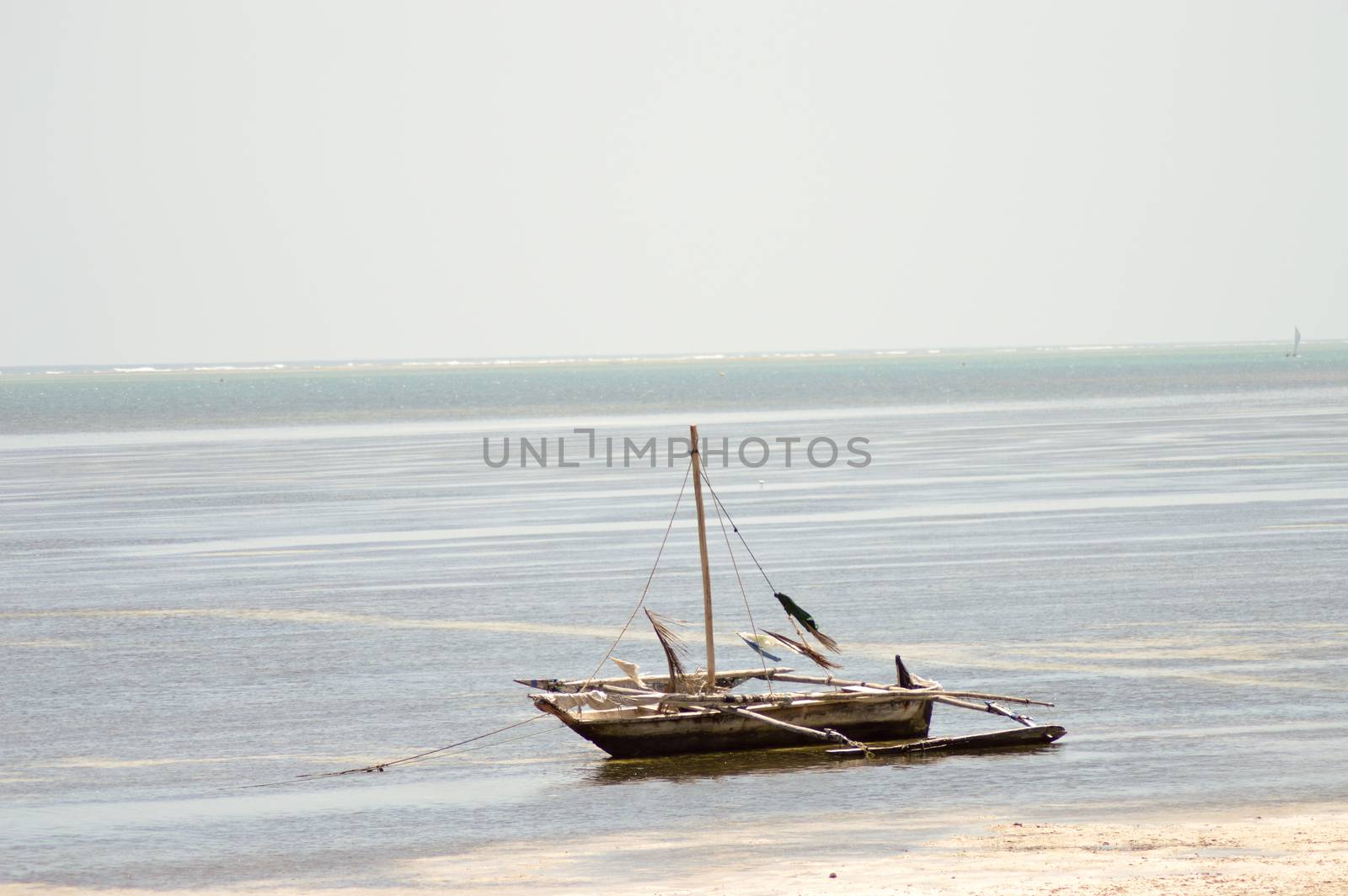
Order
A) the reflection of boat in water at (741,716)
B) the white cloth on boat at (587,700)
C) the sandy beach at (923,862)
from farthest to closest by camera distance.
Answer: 1. the white cloth on boat at (587,700)
2. the reflection of boat in water at (741,716)
3. the sandy beach at (923,862)

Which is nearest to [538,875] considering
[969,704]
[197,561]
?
[969,704]

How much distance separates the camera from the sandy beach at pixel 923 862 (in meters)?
17.2

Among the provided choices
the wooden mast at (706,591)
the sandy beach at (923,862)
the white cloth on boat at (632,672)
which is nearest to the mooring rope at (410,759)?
the white cloth on boat at (632,672)

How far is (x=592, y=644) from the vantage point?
32.9 m

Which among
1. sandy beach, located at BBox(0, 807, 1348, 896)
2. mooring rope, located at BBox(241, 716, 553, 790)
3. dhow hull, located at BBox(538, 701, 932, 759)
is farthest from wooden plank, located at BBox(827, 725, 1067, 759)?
mooring rope, located at BBox(241, 716, 553, 790)

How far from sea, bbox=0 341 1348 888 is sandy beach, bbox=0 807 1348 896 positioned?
0.84 ft

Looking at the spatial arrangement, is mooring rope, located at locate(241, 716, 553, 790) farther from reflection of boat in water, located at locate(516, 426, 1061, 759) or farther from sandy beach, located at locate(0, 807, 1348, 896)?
sandy beach, located at locate(0, 807, 1348, 896)

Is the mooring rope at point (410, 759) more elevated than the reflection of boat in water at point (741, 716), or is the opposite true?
the reflection of boat in water at point (741, 716)

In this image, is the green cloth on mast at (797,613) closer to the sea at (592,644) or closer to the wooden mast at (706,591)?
the wooden mast at (706,591)

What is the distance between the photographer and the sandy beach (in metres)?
17.2

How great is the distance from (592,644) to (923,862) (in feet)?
49.4

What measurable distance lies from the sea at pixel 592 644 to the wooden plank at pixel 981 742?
0.32 meters

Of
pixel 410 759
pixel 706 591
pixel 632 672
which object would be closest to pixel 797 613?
pixel 706 591

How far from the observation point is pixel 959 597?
121 feet
